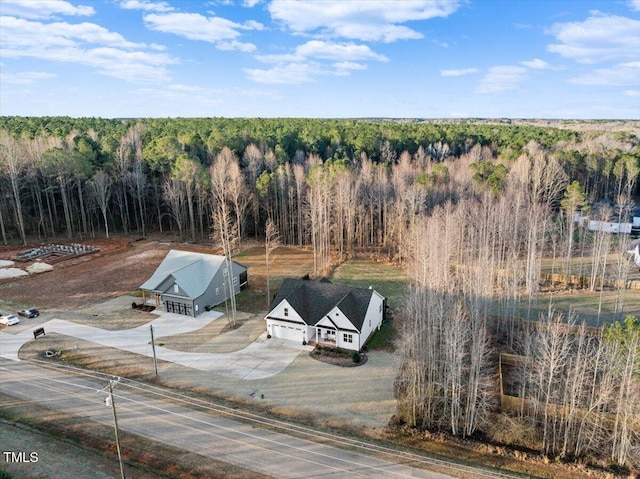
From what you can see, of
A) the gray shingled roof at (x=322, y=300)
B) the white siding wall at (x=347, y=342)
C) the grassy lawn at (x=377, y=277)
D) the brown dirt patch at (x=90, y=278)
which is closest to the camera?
the white siding wall at (x=347, y=342)

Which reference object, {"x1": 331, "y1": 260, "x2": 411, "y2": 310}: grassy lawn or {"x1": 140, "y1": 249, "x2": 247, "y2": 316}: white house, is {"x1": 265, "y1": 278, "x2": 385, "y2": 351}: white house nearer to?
{"x1": 140, "y1": 249, "x2": 247, "y2": 316}: white house

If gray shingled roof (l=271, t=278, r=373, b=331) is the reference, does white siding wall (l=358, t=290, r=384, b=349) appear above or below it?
below

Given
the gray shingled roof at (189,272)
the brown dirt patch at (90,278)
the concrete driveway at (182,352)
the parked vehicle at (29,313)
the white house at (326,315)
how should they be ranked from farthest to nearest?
1. the brown dirt patch at (90,278)
2. the gray shingled roof at (189,272)
3. the parked vehicle at (29,313)
4. the white house at (326,315)
5. the concrete driveway at (182,352)

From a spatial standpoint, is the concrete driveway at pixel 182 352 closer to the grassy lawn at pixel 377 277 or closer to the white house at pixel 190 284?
the white house at pixel 190 284

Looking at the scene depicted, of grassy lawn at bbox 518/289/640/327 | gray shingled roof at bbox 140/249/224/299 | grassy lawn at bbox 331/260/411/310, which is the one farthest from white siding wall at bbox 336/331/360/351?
grassy lawn at bbox 518/289/640/327

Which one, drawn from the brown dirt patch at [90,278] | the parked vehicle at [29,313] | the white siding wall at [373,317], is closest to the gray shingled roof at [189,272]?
the brown dirt patch at [90,278]

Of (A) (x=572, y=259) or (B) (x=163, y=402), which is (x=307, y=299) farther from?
(A) (x=572, y=259)

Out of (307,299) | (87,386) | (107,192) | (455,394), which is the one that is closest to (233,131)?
(107,192)
